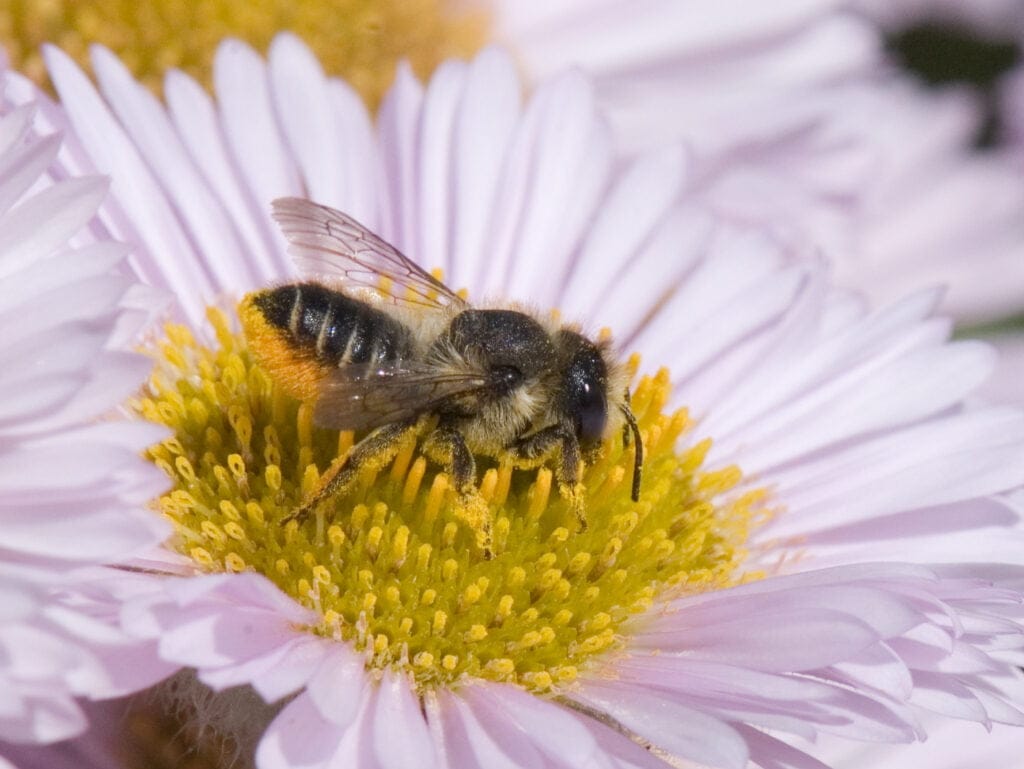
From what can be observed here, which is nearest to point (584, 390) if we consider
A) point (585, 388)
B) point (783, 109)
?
point (585, 388)

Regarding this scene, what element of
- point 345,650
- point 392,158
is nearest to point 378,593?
point 345,650

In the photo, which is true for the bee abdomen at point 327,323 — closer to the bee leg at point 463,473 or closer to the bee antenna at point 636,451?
the bee leg at point 463,473

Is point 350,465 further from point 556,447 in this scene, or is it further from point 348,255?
point 348,255

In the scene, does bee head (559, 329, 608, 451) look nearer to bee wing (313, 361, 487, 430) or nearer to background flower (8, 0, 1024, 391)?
bee wing (313, 361, 487, 430)

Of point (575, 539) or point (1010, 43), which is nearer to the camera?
point (575, 539)

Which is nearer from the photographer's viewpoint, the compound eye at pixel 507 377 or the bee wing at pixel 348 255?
→ the compound eye at pixel 507 377

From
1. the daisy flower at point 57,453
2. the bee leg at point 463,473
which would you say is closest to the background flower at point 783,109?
the bee leg at point 463,473

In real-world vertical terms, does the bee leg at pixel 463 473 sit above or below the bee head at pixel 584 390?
below

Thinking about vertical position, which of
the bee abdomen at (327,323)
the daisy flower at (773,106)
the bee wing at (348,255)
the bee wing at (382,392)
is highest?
the daisy flower at (773,106)

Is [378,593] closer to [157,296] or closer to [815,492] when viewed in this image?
[157,296]
